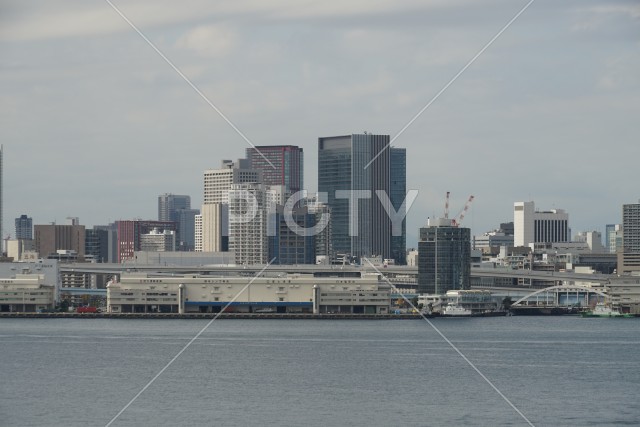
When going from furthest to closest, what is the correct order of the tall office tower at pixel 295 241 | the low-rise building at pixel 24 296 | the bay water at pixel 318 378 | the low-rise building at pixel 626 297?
the tall office tower at pixel 295 241
the low-rise building at pixel 626 297
the low-rise building at pixel 24 296
the bay water at pixel 318 378

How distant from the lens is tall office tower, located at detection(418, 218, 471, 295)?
259 feet

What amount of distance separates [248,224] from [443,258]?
42.6 metres

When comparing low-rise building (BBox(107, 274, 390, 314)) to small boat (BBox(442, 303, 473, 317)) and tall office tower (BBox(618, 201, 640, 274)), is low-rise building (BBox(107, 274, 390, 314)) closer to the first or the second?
small boat (BBox(442, 303, 473, 317))

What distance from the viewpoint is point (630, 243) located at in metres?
124

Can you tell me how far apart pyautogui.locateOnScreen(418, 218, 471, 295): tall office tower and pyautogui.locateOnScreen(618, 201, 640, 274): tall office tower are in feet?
119

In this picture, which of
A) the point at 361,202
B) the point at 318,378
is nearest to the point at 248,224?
the point at 361,202

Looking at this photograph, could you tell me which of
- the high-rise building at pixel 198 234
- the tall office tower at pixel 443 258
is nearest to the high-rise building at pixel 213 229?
the high-rise building at pixel 198 234

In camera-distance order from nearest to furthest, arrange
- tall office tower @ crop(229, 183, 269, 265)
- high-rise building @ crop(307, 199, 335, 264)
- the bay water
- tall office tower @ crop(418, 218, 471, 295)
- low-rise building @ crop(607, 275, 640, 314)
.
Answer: the bay water → low-rise building @ crop(607, 275, 640, 314) → tall office tower @ crop(418, 218, 471, 295) → high-rise building @ crop(307, 199, 335, 264) → tall office tower @ crop(229, 183, 269, 265)

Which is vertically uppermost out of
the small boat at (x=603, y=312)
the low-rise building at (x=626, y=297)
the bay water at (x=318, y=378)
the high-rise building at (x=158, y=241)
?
the high-rise building at (x=158, y=241)

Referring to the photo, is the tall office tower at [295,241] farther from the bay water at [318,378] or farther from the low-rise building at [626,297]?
the bay water at [318,378]

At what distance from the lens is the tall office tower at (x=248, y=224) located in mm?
116438

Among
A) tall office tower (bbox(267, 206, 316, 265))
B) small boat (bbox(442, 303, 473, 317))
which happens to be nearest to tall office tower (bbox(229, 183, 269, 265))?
tall office tower (bbox(267, 206, 316, 265))

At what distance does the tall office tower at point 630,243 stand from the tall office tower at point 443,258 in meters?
36.3

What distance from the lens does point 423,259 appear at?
7969 cm
